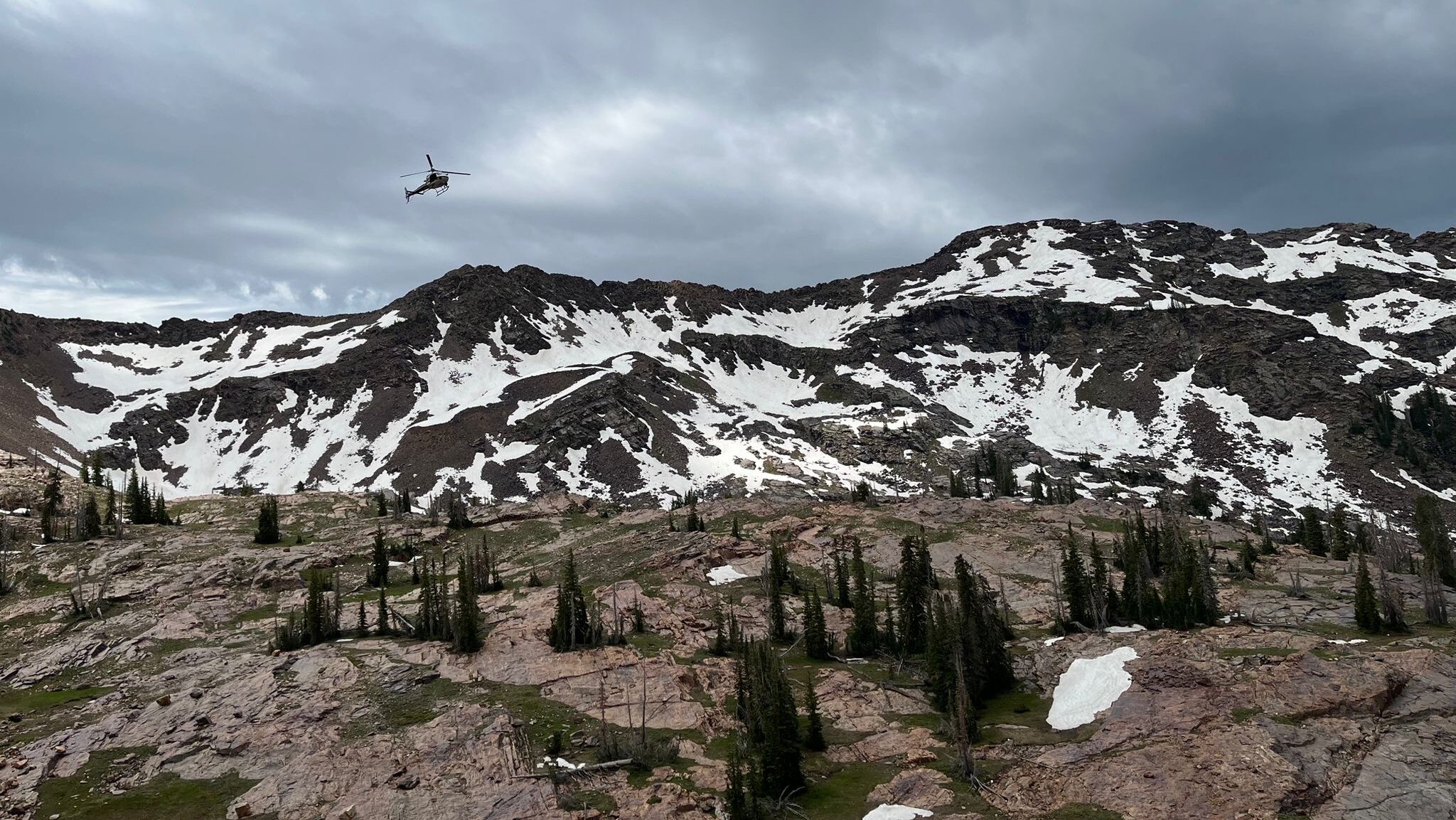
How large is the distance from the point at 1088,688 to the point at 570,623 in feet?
129

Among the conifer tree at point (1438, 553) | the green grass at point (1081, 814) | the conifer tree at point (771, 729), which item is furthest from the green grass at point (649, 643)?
the conifer tree at point (1438, 553)

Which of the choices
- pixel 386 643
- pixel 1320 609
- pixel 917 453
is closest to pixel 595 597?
pixel 386 643

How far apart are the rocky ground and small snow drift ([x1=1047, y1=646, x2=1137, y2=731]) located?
3.69 ft

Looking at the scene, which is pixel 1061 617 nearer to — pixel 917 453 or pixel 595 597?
pixel 595 597

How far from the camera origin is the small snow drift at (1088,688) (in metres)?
46.7

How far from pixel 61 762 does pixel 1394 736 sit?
226ft

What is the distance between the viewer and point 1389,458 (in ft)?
589

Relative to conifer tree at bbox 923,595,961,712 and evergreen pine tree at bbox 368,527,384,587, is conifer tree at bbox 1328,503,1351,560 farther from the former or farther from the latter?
evergreen pine tree at bbox 368,527,384,587

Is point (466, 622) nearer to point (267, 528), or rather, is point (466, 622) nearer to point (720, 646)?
point (720, 646)

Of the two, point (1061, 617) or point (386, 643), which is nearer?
point (386, 643)

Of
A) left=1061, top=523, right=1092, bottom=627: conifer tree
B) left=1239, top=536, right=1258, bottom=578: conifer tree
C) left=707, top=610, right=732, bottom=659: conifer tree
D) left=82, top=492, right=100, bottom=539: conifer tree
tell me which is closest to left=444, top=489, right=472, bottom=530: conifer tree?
left=82, top=492, right=100, bottom=539: conifer tree

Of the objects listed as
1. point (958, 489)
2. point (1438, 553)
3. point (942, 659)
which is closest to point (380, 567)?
point (942, 659)

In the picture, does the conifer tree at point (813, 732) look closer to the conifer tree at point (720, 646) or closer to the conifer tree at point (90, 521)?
the conifer tree at point (720, 646)

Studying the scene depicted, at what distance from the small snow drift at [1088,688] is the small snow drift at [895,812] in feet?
43.0
